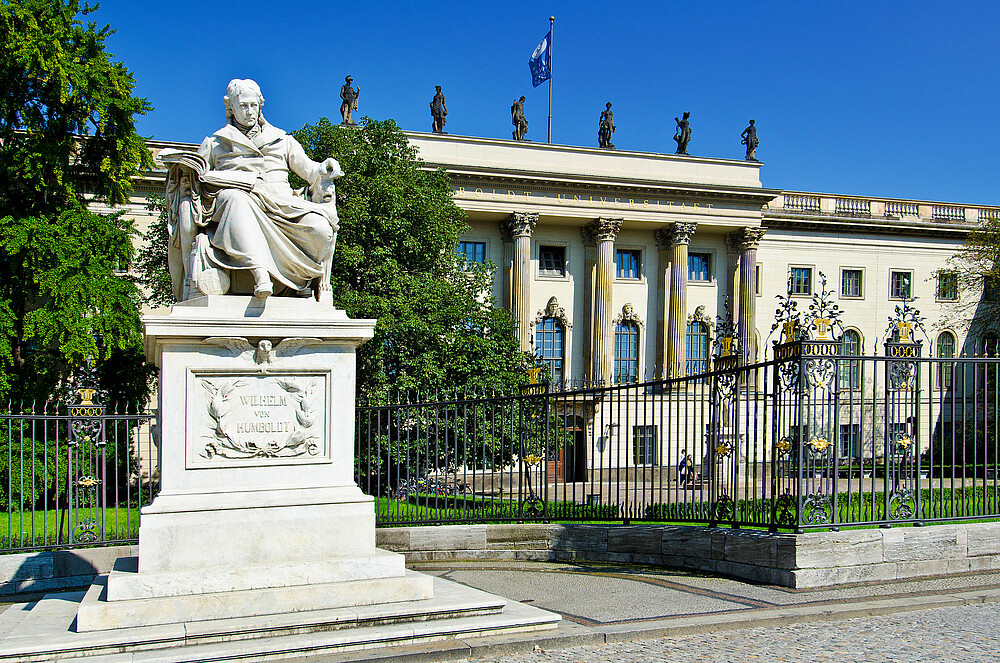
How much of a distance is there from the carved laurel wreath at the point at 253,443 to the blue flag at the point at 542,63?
132ft

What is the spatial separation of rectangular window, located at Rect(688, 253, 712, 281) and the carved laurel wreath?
44277 millimetres

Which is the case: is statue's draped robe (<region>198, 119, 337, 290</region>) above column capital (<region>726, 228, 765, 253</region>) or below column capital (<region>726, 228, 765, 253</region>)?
below

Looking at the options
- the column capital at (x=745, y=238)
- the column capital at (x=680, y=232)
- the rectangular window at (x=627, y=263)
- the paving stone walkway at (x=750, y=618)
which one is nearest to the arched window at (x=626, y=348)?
the rectangular window at (x=627, y=263)

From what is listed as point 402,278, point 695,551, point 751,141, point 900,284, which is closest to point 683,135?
point 751,141

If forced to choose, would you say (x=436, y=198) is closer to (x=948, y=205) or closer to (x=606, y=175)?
(x=606, y=175)

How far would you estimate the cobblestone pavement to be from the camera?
6145 mm

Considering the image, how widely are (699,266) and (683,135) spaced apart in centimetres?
716

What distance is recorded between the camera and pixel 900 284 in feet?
175

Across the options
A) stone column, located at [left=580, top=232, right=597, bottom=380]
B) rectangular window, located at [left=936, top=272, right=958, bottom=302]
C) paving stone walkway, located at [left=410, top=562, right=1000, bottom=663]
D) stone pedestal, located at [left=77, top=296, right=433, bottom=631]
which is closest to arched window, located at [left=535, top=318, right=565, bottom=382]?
stone column, located at [left=580, top=232, right=597, bottom=380]

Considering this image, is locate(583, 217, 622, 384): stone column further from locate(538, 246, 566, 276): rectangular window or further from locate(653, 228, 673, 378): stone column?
locate(653, 228, 673, 378): stone column

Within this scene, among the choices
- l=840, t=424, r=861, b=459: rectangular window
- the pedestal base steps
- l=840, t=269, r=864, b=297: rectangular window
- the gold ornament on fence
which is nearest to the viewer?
the pedestal base steps

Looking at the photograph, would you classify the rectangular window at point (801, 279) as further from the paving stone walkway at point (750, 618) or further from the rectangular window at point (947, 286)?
the paving stone walkway at point (750, 618)

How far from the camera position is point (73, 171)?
2564 centimetres

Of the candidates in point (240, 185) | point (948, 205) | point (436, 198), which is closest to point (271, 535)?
point (240, 185)
